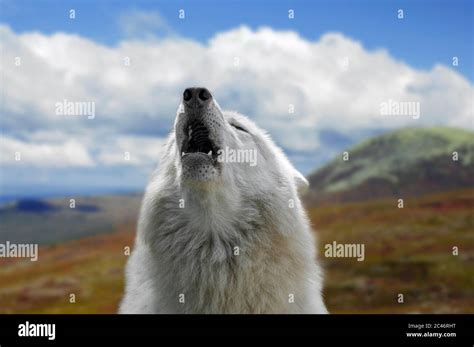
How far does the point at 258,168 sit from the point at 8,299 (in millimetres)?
52938

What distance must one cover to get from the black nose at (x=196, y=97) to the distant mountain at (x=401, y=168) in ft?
239

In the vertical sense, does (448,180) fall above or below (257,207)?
above

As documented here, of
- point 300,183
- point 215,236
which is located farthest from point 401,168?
point 215,236

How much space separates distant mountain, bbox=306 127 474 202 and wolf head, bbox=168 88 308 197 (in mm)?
72087

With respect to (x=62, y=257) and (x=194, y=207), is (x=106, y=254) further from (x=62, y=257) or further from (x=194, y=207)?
(x=194, y=207)

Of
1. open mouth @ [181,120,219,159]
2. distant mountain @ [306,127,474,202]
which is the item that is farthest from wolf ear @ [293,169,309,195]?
distant mountain @ [306,127,474,202]

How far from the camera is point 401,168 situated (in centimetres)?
10031

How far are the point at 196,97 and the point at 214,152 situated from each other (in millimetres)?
679

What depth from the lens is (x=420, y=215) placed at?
6731 centimetres

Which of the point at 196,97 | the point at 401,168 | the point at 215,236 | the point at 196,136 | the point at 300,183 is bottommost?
the point at 215,236

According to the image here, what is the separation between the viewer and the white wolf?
21.9ft
